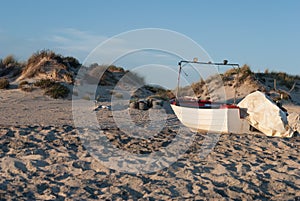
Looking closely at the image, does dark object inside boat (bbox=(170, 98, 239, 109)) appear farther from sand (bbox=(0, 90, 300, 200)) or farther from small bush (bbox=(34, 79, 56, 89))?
small bush (bbox=(34, 79, 56, 89))

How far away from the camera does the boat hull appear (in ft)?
36.2

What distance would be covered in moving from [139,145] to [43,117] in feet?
12.7

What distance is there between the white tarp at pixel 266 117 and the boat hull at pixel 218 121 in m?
0.30

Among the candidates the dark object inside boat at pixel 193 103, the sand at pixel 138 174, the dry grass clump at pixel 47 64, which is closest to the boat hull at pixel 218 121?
the sand at pixel 138 174

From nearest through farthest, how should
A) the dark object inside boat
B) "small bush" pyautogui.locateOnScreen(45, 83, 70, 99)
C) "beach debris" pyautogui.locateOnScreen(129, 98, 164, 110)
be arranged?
the dark object inside boat, "beach debris" pyautogui.locateOnScreen(129, 98, 164, 110), "small bush" pyautogui.locateOnScreen(45, 83, 70, 99)

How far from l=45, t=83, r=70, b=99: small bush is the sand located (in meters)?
5.43

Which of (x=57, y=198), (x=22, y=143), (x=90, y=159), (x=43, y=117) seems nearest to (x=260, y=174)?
(x=90, y=159)

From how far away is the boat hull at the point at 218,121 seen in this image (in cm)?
1102

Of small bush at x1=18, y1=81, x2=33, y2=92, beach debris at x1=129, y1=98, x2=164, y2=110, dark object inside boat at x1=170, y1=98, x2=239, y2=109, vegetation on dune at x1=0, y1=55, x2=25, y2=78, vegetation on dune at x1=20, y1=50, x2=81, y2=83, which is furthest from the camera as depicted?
vegetation on dune at x1=0, y1=55, x2=25, y2=78

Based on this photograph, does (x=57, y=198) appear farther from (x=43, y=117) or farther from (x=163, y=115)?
(x=163, y=115)

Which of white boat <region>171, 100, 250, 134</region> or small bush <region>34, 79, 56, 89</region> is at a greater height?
small bush <region>34, 79, 56, 89</region>

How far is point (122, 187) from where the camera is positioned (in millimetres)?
6039

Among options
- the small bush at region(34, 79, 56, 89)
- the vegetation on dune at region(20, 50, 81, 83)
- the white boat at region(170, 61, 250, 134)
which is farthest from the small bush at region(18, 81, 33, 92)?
the white boat at region(170, 61, 250, 134)

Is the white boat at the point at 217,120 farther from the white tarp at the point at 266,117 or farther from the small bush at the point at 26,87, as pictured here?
the small bush at the point at 26,87
